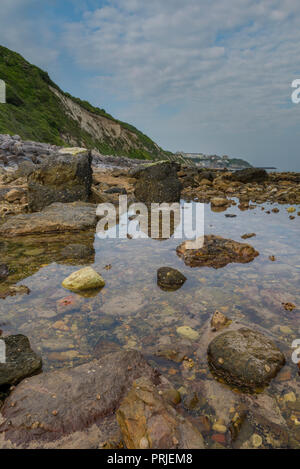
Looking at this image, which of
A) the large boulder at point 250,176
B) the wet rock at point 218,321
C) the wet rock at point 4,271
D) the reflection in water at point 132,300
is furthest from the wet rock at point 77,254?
the large boulder at point 250,176

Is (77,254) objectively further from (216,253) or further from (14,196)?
(14,196)

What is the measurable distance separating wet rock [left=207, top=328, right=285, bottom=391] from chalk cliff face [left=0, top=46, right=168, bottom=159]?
39.5 metres

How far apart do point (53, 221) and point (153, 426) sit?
716 cm

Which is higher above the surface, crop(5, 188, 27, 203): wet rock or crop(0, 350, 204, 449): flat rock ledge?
crop(5, 188, 27, 203): wet rock

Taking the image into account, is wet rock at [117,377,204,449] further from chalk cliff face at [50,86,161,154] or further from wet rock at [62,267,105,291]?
chalk cliff face at [50,86,161,154]

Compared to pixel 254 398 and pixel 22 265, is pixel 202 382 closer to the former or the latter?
pixel 254 398

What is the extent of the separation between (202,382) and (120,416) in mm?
983

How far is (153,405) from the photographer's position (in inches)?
87.6

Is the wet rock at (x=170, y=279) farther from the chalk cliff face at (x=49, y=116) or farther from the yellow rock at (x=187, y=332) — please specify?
the chalk cliff face at (x=49, y=116)

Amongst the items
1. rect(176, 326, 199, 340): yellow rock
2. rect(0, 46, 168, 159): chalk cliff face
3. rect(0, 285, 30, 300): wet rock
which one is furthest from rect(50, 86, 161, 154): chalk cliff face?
rect(176, 326, 199, 340): yellow rock

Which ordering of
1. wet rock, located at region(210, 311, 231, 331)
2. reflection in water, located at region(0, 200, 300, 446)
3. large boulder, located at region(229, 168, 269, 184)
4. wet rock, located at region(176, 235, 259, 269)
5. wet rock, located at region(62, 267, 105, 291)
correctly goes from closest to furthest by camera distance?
1. reflection in water, located at region(0, 200, 300, 446)
2. wet rock, located at region(210, 311, 231, 331)
3. wet rock, located at region(62, 267, 105, 291)
4. wet rock, located at region(176, 235, 259, 269)
5. large boulder, located at region(229, 168, 269, 184)

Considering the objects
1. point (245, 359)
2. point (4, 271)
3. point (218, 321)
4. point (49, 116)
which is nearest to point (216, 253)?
point (218, 321)

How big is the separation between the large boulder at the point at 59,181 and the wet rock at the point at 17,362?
797 centimetres

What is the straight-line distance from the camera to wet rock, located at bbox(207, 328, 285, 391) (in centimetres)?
284
